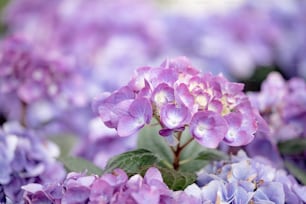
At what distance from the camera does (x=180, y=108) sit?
0.64 metres

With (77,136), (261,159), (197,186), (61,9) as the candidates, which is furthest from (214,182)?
(61,9)

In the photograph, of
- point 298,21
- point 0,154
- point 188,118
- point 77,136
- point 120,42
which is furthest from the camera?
point 298,21

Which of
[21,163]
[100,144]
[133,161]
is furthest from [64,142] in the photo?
[133,161]

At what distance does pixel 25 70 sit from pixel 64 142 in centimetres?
15

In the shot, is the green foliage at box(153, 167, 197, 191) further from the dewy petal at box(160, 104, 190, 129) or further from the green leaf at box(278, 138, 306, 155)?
the green leaf at box(278, 138, 306, 155)

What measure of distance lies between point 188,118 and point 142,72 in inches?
2.6

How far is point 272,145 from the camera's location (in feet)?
2.81

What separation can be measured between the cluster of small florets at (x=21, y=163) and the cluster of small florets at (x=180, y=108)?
0.40ft

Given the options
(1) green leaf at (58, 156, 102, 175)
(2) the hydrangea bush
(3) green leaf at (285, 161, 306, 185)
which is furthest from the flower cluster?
(3) green leaf at (285, 161, 306, 185)

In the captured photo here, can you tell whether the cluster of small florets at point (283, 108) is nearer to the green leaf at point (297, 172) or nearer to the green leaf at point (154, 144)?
the green leaf at point (297, 172)

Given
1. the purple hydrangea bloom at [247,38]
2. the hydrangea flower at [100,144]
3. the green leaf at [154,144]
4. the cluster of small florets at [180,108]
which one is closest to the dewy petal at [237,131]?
the cluster of small florets at [180,108]

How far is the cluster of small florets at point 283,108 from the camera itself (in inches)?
34.9

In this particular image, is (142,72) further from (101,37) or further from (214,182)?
(101,37)

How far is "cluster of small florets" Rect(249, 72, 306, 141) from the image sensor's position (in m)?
0.89
